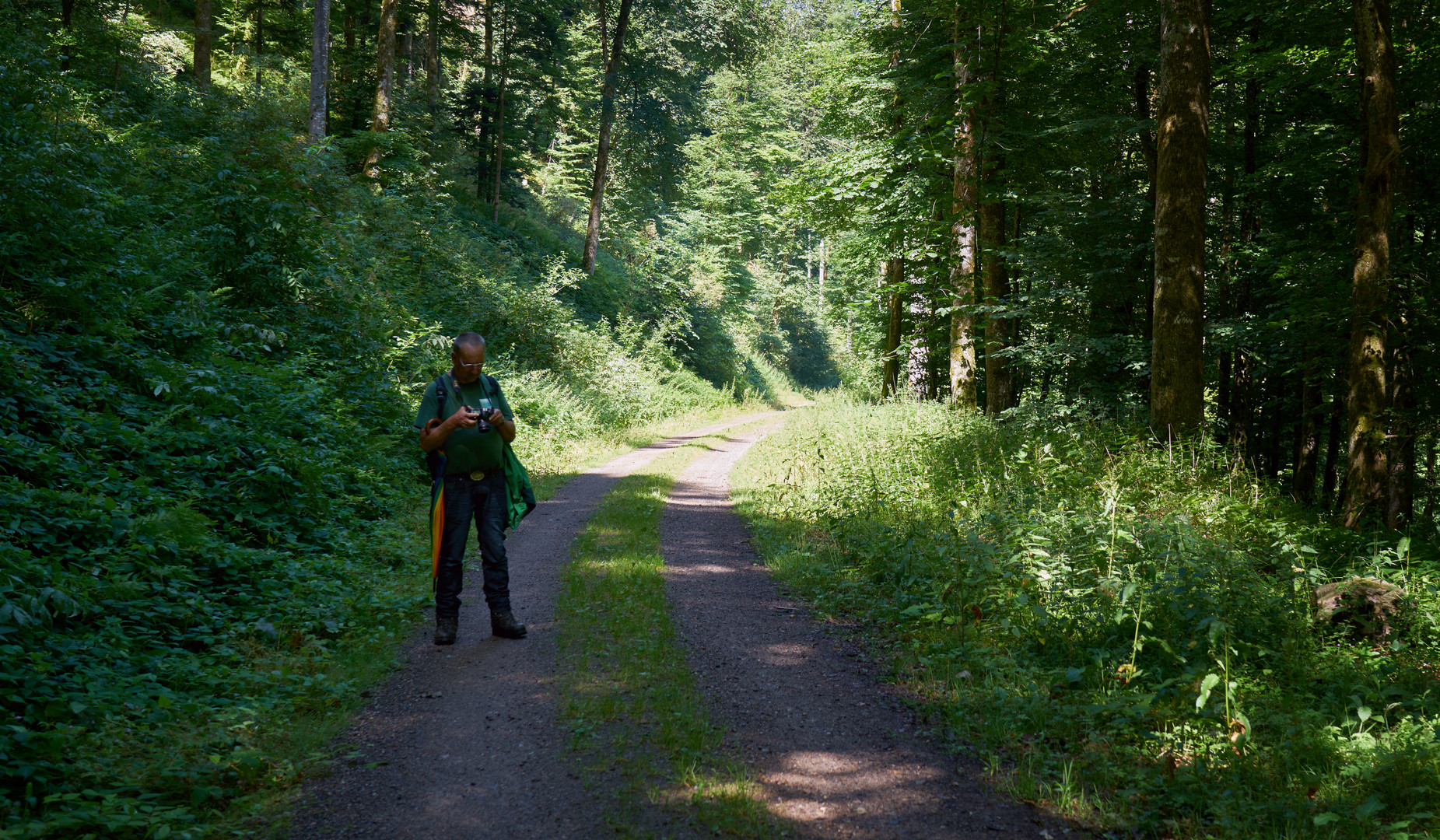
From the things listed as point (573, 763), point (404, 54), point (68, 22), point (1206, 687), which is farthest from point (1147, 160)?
point (404, 54)

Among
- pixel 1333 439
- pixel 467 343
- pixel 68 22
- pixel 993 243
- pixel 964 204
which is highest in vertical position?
pixel 68 22

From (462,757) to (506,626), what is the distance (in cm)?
182

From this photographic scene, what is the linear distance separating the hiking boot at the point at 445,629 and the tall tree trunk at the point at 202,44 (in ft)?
65.5

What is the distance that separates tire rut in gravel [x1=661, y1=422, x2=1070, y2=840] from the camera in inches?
135

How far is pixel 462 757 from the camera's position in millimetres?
3953

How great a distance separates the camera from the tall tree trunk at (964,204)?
13.5 metres

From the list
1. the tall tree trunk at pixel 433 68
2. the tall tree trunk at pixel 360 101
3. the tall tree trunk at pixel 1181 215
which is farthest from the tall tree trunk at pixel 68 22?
the tall tree trunk at pixel 1181 215

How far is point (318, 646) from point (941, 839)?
4188 mm

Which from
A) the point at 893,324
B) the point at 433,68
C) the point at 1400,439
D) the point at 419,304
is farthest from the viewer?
the point at 433,68

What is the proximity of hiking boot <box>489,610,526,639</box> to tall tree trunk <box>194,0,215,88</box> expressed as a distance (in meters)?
20.1

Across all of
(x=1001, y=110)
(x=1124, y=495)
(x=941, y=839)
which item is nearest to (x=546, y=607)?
(x=941, y=839)

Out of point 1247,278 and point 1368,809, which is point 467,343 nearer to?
point 1368,809

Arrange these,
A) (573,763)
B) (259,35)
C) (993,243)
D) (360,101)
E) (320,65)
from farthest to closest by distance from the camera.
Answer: (259,35) < (360,101) < (320,65) < (993,243) < (573,763)

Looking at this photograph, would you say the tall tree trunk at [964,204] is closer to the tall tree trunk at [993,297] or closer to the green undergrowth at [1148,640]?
the tall tree trunk at [993,297]
